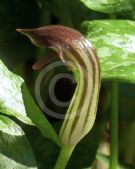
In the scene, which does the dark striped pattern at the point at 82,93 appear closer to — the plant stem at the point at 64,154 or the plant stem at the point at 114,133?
the plant stem at the point at 64,154

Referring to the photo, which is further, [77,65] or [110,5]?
[110,5]

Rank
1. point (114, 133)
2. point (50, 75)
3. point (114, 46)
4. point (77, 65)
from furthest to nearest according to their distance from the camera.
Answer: point (50, 75), point (114, 133), point (114, 46), point (77, 65)

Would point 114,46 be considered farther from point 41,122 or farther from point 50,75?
point 50,75

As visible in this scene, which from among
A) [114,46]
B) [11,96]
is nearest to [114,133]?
[114,46]

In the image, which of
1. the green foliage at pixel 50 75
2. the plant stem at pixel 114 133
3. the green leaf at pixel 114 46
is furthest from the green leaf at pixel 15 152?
the plant stem at pixel 114 133

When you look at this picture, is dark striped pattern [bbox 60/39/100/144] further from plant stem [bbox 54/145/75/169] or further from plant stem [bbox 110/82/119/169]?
plant stem [bbox 110/82/119/169]
